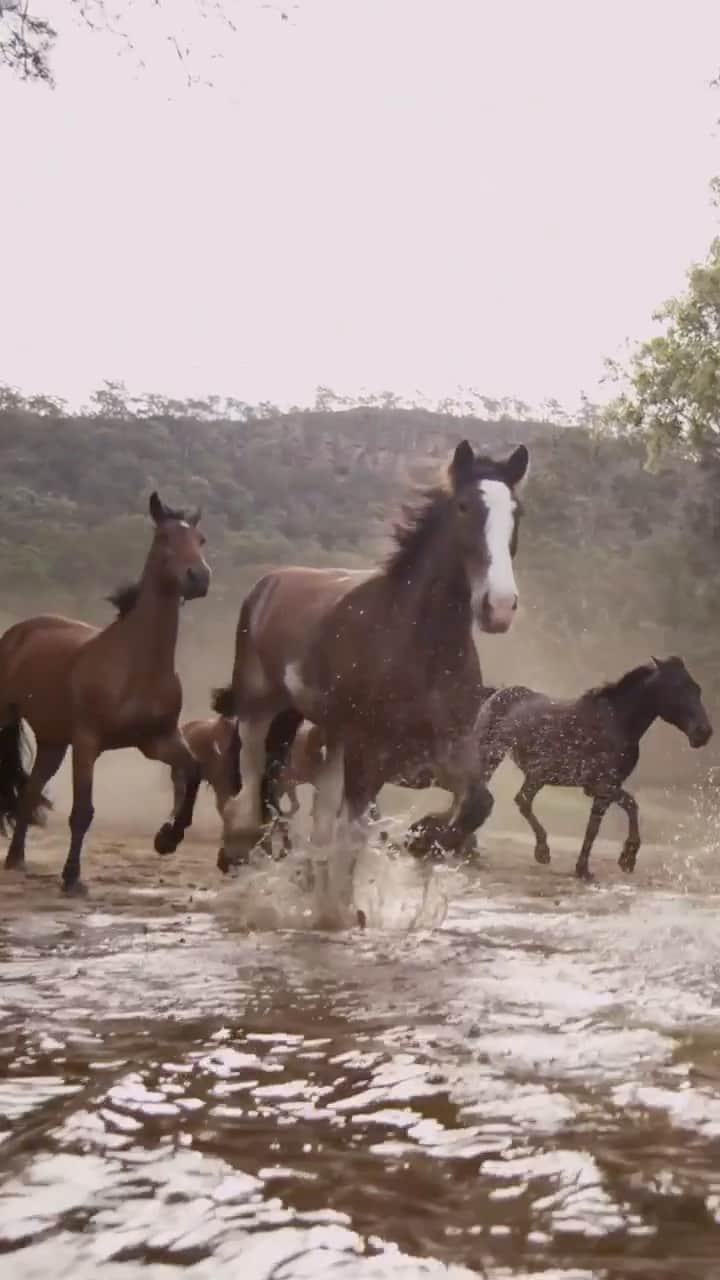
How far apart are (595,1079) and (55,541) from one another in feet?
118

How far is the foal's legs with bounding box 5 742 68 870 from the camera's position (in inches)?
352

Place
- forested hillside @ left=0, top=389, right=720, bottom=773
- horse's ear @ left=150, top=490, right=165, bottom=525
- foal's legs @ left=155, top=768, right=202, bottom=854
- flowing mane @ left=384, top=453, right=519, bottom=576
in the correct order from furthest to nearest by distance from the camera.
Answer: forested hillside @ left=0, top=389, right=720, bottom=773 → horse's ear @ left=150, top=490, right=165, bottom=525 → foal's legs @ left=155, top=768, right=202, bottom=854 → flowing mane @ left=384, top=453, right=519, bottom=576

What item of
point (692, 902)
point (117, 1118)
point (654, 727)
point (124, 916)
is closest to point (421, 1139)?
point (117, 1118)

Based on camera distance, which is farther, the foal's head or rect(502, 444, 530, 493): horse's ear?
the foal's head

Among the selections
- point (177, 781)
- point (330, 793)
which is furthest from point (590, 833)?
point (330, 793)

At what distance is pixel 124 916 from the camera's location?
632 cm

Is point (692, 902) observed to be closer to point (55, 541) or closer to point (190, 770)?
point (190, 770)

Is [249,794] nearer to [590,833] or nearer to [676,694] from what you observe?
[590,833]

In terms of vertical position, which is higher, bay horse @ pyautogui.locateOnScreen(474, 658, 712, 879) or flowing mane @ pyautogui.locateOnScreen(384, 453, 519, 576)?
flowing mane @ pyautogui.locateOnScreen(384, 453, 519, 576)

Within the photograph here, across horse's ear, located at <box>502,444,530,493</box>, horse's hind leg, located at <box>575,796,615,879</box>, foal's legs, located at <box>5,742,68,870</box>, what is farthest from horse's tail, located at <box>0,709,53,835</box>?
horse's ear, located at <box>502,444,530,493</box>

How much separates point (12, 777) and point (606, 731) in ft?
15.5

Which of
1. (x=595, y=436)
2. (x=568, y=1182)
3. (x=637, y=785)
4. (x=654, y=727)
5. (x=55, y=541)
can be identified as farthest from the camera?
(x=55, y=541)

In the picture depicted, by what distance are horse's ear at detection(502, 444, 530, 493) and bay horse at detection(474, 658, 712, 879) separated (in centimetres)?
483

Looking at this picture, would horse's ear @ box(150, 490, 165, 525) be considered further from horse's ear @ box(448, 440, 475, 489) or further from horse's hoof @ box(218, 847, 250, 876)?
horse's ear @ box(448, 440, 475, 489)
